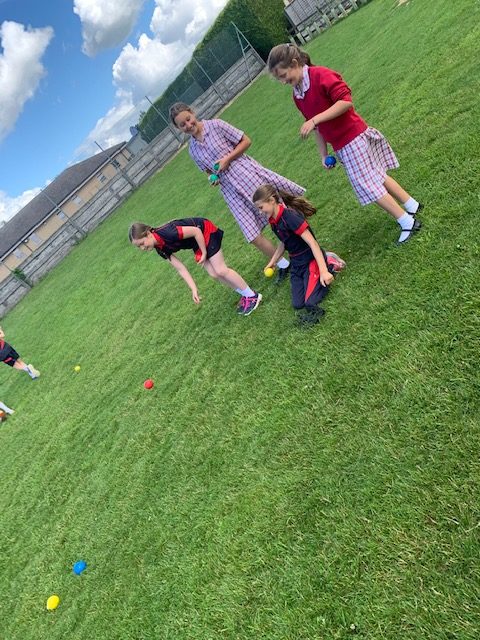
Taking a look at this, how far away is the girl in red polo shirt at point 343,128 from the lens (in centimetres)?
341

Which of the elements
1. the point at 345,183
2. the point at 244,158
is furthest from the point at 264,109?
the point at 244,158

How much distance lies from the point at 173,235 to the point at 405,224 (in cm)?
223

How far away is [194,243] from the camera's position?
4801 millimetres

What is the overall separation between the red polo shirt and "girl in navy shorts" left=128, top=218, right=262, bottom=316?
60.2 inches

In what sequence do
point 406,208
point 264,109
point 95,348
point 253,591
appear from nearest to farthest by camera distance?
point 253,591 → point 406,208 → point 95,348 → point 264,109

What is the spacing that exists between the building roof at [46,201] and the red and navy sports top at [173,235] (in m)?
41.8

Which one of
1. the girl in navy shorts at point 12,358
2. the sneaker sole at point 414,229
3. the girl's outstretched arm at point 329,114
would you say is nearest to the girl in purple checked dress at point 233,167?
the girl's outstretched arm at point 329,114

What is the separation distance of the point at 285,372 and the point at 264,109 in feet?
41.9

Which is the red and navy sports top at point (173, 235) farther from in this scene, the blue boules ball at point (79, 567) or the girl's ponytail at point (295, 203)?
the blue boules ball at point (79, 567)

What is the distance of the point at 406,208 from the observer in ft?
13.3

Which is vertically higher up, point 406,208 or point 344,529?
point 406,208

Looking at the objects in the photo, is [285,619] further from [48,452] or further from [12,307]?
[12,307]

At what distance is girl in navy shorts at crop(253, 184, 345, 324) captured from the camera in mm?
3875

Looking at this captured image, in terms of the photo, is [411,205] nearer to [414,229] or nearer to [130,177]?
[414,229]
